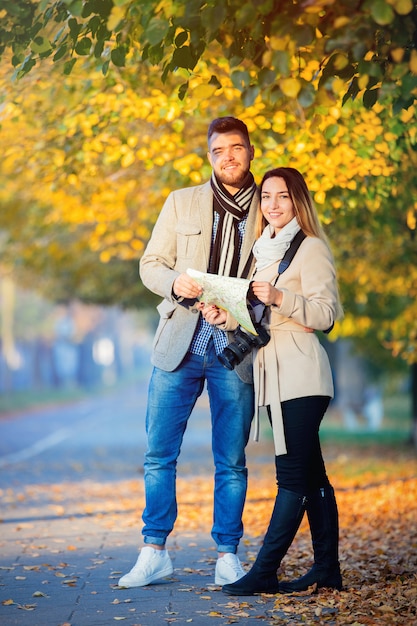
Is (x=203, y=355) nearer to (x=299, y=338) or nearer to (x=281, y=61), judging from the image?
(x=299, y=338)

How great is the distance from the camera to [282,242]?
5.21 metres

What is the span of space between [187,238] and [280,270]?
0.67 m

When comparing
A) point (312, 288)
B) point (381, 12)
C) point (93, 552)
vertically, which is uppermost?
point (381, 12)

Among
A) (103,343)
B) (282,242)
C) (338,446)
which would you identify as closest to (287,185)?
(282,242)

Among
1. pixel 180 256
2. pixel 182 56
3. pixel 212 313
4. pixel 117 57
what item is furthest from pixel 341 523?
pixel 182 56

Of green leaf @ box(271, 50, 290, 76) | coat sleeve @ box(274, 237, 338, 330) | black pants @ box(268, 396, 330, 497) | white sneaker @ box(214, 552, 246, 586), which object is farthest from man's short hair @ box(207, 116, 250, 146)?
white sneaker @ box(214, 552, 246, 586)

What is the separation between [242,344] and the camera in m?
5.23

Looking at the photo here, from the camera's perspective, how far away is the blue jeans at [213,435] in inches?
219

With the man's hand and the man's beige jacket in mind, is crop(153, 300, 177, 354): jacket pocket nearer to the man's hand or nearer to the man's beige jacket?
the man's beige jacket

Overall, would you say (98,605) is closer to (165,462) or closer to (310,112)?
(165,462)

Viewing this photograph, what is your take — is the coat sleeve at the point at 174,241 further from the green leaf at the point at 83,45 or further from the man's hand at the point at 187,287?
the green leaf at the point at 83,45

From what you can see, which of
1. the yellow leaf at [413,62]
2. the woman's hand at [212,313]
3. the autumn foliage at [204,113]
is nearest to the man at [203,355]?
the woman's hand at [212,313]

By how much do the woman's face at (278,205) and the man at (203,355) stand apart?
0.30m

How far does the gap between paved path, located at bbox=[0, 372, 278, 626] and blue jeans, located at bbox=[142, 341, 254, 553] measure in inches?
14.5
